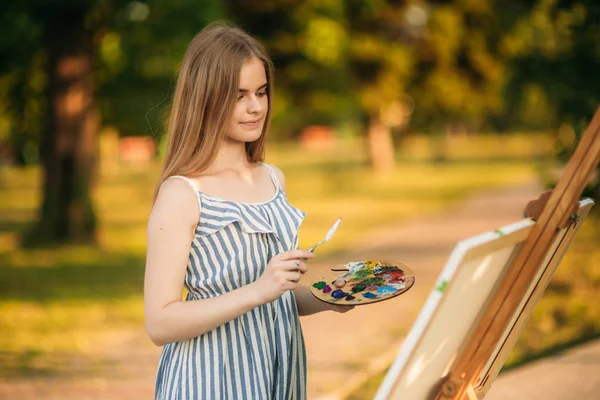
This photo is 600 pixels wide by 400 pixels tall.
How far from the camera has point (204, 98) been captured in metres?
2.15

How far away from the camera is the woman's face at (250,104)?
2191 millimetres

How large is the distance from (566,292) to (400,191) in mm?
14900

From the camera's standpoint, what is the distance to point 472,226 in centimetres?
1395

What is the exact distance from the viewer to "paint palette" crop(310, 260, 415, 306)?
1.99m

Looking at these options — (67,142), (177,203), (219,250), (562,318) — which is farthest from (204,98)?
(67,142)

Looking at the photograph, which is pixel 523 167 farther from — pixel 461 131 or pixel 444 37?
pixel 461 131

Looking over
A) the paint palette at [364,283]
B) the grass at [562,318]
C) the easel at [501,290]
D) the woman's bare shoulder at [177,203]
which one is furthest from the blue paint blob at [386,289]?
the grass at [562,318]

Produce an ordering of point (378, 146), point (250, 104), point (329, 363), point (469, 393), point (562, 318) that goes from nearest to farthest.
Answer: point (469, 393), point (250, 104), point (329, 363), point (562, 318), point (378, 146)

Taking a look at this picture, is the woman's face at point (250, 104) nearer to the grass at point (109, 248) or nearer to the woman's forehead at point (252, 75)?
the woman's forehead at point (252, 75)

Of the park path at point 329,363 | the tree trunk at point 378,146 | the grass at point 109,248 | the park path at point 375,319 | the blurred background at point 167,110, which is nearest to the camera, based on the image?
the park path at point 329,363

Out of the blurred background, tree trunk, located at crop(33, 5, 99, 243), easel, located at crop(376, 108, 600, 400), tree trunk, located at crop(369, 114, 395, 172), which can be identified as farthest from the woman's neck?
tree trunk, located at crop(369, 114, 395, 172)

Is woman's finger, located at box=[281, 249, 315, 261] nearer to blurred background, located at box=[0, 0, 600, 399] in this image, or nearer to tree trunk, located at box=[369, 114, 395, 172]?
blurred background, located at box=[0, 0, 600, 399]

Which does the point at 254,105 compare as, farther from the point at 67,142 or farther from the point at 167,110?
the point at 67,142

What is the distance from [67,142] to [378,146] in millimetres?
20229
